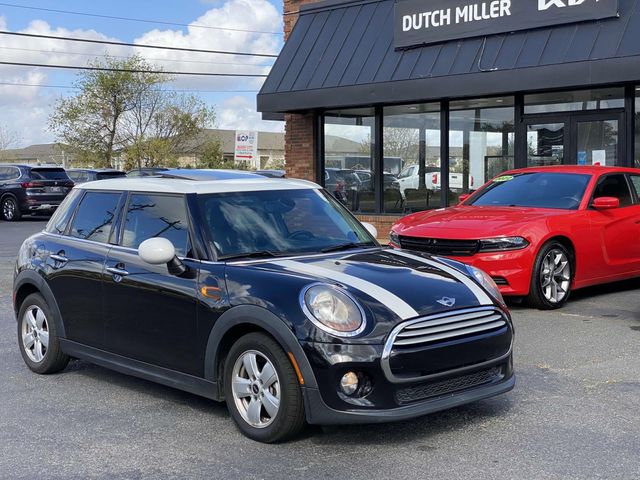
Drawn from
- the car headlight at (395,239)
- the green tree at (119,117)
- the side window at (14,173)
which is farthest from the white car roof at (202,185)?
the green tree at (119,117)

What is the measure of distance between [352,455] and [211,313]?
119 centimetres

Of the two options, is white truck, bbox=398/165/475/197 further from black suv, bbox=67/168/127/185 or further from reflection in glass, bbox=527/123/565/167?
black suv, bbox=67/168/127/185

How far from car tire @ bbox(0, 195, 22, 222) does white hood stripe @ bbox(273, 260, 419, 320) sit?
2269cm

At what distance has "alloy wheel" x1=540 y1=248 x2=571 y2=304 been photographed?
8992mm

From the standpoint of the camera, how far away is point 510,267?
347 inches

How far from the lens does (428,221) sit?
9.59 m

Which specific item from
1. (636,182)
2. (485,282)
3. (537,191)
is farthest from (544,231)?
(485,282)

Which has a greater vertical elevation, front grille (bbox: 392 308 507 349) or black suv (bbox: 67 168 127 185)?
black suv (bbox: 67 168 127 185)

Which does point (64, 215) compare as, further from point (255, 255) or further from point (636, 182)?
point (636, 182)

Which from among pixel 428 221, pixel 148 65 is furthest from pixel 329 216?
pixel 148 65

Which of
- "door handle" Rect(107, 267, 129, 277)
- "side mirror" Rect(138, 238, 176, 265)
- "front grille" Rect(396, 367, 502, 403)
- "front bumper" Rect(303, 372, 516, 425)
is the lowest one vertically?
"front bumper" Rect(303, 372, 516, 425)

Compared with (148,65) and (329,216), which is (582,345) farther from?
(148,65)

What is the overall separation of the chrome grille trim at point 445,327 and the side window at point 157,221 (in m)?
1.59

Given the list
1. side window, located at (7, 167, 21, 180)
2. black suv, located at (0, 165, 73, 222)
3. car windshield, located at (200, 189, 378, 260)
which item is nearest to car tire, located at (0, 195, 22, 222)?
black suv, located at (0, 165, 73, 222)
